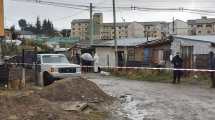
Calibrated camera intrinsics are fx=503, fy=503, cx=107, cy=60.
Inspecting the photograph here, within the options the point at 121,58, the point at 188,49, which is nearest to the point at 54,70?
the point at 188,49

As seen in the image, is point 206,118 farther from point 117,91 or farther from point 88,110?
point 117,91

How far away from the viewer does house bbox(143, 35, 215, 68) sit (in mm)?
32531

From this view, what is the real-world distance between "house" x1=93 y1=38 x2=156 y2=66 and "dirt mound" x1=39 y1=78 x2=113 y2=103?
Answer: 22503mm

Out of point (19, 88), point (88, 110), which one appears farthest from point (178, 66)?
point (88, 110)

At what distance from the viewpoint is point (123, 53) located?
46062mm

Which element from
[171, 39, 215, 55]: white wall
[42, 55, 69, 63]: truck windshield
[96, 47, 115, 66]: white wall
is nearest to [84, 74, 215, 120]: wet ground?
[42, 55, 69, 63]: truck windshield

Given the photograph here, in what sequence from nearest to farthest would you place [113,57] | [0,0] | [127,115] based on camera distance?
[127,115], [0,0], [113,57]

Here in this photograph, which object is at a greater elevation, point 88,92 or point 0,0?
point 0,0

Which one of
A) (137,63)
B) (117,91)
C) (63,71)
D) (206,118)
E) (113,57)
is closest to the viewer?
(206,118)

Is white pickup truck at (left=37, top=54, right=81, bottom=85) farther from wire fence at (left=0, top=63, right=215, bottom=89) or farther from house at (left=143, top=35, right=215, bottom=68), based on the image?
house at (left=143, top=35, right=215, bottom=68)

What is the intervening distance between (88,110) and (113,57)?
3228 cm

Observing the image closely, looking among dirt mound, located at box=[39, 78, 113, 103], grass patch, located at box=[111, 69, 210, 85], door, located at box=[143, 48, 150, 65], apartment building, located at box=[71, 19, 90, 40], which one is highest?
apartment building, located at box=[71, 19, 90, 40]

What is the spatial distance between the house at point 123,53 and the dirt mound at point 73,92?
2250 cm

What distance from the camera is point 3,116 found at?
1224cm
